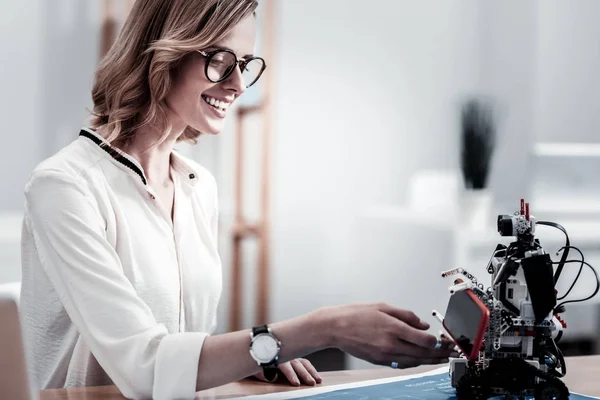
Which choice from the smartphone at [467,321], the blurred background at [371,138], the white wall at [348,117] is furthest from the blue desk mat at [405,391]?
the white wall at [348,117]

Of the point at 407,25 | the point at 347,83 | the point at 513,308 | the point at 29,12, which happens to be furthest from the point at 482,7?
the point at 513,308

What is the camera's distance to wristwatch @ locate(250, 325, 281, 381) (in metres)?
1.01

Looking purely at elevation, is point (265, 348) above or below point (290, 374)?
above

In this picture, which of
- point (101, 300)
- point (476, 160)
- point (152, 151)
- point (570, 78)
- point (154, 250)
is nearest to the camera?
point (101, 300)

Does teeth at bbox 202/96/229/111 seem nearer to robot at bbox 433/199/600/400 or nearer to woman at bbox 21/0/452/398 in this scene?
woman at bbox 21/0/452/398

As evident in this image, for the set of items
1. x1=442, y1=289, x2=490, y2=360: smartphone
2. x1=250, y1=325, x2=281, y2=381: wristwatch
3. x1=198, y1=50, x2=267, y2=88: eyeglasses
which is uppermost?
x1=198, y1=50, x2=267, y2=88: eyeglasses

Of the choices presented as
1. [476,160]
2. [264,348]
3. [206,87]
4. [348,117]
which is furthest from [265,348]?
[348,117]

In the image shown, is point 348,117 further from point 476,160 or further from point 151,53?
point 151,53

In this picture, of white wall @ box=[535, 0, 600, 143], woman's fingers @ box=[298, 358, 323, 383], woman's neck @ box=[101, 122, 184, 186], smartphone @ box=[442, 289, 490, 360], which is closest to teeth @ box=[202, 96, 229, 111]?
woman's neck @ box=[101, 122, 184, 186]

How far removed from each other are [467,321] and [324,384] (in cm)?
36

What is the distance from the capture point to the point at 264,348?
101 centimetres

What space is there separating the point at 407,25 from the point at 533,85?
102cm

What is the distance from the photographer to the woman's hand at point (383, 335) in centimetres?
99

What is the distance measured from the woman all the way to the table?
33mm
